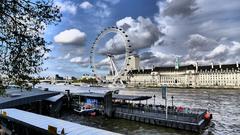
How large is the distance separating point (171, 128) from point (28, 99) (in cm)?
2100

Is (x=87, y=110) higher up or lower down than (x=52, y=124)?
lower down

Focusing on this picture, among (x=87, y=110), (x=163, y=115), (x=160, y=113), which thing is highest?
(x=160, y=113)

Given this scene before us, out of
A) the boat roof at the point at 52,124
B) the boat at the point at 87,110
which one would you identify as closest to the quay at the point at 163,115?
the boat at the point at 87,110

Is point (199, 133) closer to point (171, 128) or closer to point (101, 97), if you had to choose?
point (171, 128)

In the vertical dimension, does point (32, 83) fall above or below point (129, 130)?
above

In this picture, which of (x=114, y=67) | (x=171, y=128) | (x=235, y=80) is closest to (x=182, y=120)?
(x=171, y=128)

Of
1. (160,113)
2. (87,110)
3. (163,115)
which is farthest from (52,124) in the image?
(87,110)

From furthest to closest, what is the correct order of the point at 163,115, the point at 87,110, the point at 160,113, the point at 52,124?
the point at 87,110 → the point at 160,113 → the point at 163,115 → the point at 52,124

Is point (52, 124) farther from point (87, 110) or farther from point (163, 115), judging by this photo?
point (87, 110)

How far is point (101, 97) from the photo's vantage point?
53.8 metres

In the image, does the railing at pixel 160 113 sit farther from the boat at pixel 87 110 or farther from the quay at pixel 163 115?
the boat at pixel 87 110

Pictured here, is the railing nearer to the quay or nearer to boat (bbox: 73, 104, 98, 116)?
the quay

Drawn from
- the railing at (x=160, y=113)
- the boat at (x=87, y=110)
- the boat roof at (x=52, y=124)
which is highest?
the boat roof at (x=52, y=124)

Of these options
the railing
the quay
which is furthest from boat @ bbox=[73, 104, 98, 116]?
the railing
